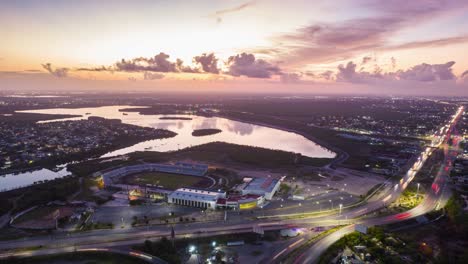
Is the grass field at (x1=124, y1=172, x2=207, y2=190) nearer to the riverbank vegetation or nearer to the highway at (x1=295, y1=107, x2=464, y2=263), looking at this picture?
the riverbank vegetation

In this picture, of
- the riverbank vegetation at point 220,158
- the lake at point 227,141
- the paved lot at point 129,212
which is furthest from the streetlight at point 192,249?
the lake at point 227,141

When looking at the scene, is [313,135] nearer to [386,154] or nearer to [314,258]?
[386,154]

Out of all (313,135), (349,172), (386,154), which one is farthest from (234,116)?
(349,172)

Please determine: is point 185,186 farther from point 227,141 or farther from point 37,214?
point 227,141

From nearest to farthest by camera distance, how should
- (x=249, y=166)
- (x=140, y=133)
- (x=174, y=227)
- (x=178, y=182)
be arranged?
(x=174, y=227) → (x=178, y=182) → (x=249, y=166) → (x=140, y=133)

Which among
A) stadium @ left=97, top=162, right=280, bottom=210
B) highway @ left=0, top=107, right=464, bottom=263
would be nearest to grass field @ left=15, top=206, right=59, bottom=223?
highway @ left=0, top=107, right=464, bottom=263

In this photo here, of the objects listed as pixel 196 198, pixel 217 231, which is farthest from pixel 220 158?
pixel 217 231
